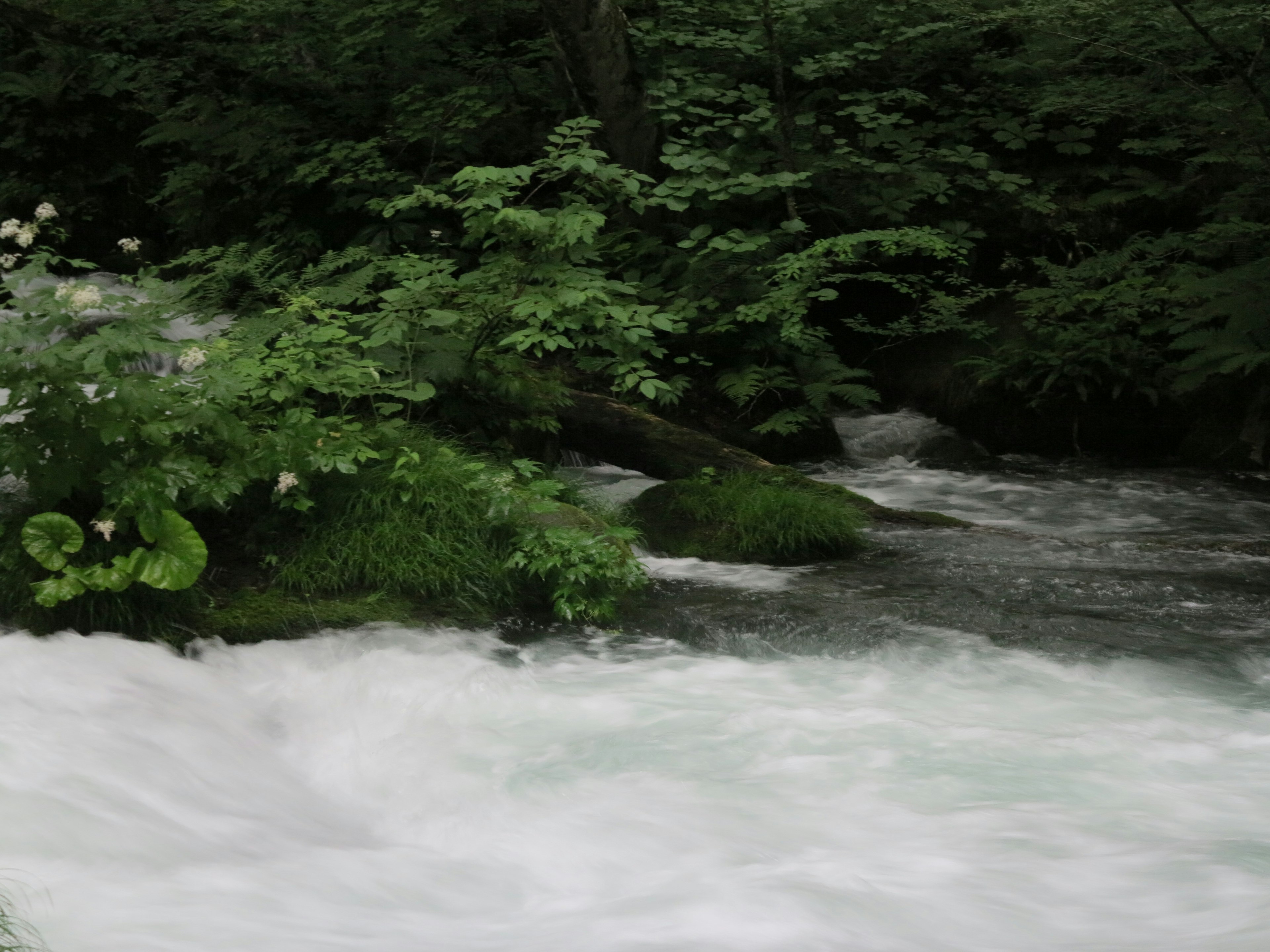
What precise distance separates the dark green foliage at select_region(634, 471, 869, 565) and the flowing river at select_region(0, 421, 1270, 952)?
58cm

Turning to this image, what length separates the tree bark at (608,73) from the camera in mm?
9719

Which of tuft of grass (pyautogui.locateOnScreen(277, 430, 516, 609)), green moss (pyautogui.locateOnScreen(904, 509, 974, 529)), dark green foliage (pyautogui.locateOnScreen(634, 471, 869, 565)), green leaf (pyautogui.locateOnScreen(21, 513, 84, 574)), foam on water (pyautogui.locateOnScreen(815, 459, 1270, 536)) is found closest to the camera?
green leaf (pyautogui.locateOnScreen(21, 513, 84, 574))

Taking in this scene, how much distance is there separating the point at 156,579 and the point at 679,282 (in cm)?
626

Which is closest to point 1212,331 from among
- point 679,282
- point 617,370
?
point 679,282

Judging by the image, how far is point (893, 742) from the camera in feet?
13.0

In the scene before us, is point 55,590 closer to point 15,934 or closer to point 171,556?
point 171,556

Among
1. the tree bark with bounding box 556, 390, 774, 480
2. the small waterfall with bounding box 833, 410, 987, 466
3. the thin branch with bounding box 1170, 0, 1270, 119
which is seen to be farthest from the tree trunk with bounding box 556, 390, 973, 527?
the thin branch with bounding box 1170, 0, 1270, 119

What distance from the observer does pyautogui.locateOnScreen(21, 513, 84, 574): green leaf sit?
14.6ft

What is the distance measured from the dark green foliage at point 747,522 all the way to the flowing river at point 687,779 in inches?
22.7

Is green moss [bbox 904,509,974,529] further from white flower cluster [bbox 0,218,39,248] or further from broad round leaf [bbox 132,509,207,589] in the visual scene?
white flower cluster [bbox 0,218,39,248]

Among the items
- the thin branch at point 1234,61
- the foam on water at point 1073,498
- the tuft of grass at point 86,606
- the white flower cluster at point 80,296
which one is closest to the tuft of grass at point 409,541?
the tuft of grass at point 86,606

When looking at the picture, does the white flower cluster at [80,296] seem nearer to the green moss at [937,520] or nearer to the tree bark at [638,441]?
the tree bark at [638,441]

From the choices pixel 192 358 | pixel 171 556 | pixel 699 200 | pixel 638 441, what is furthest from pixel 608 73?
pixel 171 556

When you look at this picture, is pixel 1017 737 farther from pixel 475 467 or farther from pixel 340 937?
pixel 475 467
